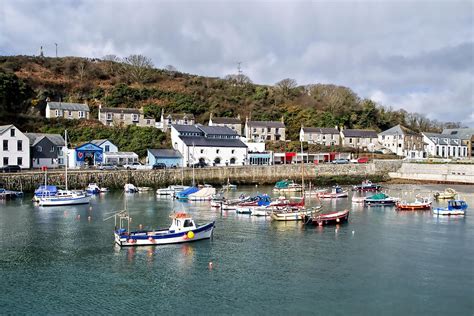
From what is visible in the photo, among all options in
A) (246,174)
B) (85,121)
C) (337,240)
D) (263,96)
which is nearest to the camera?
(337,240)

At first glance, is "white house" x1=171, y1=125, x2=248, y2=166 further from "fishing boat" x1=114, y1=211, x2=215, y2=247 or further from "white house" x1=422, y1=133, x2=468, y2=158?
"white house" x1=422, y1=133, x2=468, y2=158

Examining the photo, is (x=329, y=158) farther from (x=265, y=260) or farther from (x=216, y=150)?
(x=265, y=260)

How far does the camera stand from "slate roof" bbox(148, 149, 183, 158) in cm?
6582

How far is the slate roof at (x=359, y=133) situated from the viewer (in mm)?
90875

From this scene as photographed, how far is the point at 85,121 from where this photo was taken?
75938mm

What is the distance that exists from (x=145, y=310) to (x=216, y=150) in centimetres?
5160

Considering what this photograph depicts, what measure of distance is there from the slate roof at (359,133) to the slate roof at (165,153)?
37.3m

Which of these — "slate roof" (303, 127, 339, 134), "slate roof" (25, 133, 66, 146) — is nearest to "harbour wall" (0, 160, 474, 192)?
"slate roof" (25, 133, 66, 146)

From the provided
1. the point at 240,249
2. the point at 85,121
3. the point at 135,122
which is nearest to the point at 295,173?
the point at 135,122

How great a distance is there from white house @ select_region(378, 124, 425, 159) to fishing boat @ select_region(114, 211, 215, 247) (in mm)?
67406

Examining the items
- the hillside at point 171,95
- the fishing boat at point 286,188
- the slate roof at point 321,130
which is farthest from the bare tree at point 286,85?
the fishing boat at point 286,188

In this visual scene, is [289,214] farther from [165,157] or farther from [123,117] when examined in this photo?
[123,117]

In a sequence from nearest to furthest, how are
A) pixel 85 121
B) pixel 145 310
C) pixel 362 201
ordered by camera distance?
1. pixel 145 310
2. pixel 362 201
3. pixel 85 121

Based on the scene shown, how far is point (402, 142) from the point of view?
89.8m
